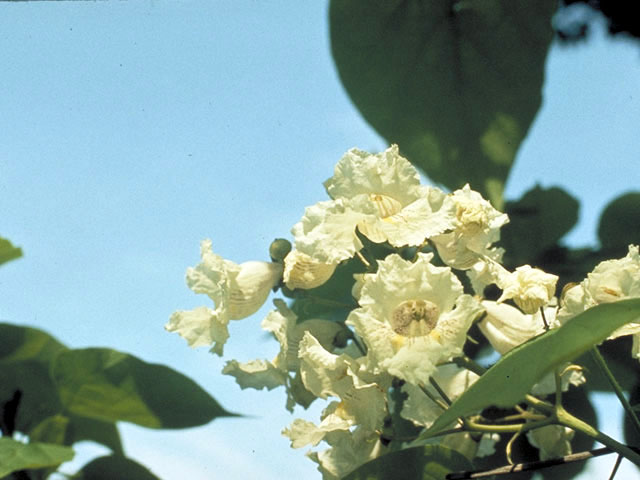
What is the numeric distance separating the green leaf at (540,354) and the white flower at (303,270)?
225 mm

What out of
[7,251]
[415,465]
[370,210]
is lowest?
[415,465]

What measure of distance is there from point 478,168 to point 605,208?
2.26 feet

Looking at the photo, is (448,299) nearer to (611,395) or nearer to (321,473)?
(321,473)

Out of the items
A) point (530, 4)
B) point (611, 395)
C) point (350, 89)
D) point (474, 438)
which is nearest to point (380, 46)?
point (350, 89)

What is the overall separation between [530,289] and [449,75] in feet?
0.81

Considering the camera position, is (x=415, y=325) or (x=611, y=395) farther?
(x=611, y=395)

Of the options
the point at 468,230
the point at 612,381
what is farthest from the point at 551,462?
the point at 468,230

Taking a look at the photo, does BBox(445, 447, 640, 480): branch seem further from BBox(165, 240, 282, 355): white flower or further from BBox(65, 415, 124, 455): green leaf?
BBox(65, 415, 124, 455): green leaf

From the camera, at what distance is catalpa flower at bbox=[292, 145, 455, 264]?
0.62 meters

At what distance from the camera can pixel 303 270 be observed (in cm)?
66

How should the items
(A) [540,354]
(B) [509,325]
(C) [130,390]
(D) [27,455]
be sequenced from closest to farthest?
(A) [540,354]
(B) [509,325]
(D) [27,455]
(C) [130,390]

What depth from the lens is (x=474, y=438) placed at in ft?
2.62

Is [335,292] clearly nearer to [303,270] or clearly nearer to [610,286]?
[303,270]

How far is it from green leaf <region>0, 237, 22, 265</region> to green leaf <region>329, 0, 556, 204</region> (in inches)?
22.9
